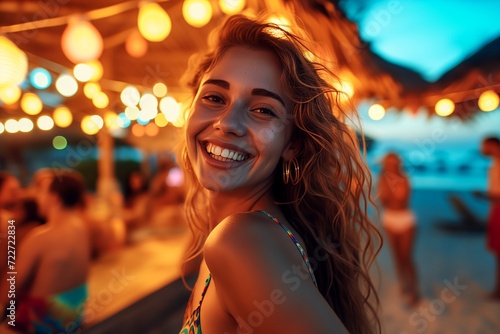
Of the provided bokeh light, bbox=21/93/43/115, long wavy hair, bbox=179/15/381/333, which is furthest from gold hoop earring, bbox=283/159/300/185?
bokeh light, bbox=21/93/43/115

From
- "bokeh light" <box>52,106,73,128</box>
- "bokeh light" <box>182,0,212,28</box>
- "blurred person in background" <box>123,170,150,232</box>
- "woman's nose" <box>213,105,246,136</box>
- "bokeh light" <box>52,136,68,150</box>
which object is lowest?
"blurred person in background" <box>123,170,150,232</box>

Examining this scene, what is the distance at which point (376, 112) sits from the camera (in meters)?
3.62

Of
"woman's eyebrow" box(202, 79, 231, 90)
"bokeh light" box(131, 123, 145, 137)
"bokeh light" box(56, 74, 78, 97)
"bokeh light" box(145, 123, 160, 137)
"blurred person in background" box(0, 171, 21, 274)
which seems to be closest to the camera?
"woman's eyebrow" box(202, 79, 231, 90)

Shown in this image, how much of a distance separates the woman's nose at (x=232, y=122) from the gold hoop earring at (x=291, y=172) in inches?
6.1

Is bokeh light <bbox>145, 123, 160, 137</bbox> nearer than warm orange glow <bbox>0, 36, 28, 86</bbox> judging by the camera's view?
No

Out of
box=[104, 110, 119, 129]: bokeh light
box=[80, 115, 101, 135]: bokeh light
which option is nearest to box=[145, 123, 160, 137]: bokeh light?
box=[104, 110, 119, 129]: bokeh light

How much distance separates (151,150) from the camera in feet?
26.3

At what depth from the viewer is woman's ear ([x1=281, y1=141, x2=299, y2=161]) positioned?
848 mm

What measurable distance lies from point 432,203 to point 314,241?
3.61 m

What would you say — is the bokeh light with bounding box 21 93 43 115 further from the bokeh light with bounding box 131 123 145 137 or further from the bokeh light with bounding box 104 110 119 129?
the bokeh light with bounding box 131 123 145 137

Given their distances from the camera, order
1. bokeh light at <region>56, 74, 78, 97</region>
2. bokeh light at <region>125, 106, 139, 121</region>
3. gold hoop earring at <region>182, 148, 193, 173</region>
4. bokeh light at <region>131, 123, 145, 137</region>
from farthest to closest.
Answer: bokeh light at <region>131, 123, 145, 137</region> → bokeh light at <region>125, 106, 139, 121</region> → bokeh light at <region>56, 74, 78, 97</region> → gold hoop earring at <region>182, 148, 193, 173</region>

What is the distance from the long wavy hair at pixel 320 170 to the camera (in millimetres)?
814

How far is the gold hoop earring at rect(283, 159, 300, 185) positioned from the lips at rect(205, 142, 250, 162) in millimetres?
125

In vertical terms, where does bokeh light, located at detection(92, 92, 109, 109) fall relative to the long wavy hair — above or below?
below
